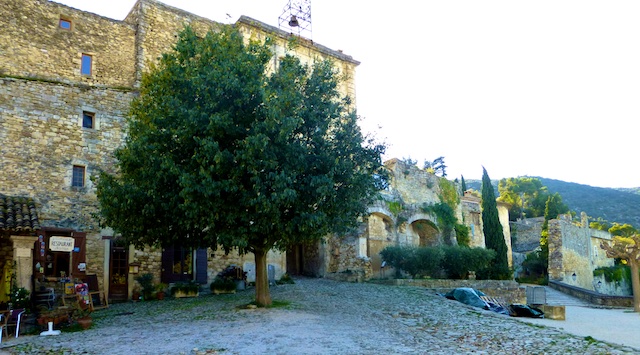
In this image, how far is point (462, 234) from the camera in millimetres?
33000

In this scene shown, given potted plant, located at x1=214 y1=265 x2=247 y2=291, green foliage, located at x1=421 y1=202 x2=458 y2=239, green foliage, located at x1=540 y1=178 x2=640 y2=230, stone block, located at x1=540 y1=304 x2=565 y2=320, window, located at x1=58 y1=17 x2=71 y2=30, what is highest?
window, located at x1=58 y1=17 x2=71 y2=30

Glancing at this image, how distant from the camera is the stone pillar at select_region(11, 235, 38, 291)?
48.2 feet

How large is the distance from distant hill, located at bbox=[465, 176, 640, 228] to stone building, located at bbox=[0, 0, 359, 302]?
6753 centimetres

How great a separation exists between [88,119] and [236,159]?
33.9 ft

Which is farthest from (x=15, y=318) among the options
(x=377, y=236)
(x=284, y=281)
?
(x=377, y=236)

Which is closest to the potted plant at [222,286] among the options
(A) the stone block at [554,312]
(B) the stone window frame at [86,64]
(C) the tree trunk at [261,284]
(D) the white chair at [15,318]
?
(C) the tree trunk at [261,284]

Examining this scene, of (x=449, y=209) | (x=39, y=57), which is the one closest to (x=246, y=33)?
(x=39, y=57)

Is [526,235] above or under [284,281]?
above

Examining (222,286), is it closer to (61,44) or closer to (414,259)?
(414,259)

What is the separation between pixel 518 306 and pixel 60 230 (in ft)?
54.1

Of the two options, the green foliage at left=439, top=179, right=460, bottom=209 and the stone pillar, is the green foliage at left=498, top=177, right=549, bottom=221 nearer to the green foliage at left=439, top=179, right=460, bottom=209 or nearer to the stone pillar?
the green foliage at left=439, top=179, right=460, bottom=209

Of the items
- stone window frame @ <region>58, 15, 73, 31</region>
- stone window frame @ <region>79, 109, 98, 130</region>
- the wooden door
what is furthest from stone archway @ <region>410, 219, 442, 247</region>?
stone window frame @ <region>58, 15, 73, 31</region>

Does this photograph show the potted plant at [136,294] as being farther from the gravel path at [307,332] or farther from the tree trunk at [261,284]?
the tree trunk at [261,284]

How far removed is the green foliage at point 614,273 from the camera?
1815 inches
